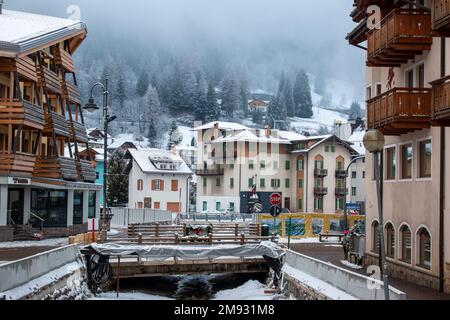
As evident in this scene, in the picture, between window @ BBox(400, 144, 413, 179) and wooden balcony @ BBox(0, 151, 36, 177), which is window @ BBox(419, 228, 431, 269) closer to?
window @ BBox(400, 144, 413, 179)

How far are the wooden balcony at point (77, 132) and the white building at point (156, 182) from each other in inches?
1270

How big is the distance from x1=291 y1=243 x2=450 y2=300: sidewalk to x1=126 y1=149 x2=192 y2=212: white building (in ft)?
156

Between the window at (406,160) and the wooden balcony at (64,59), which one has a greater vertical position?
the wooden balcony at (64,59)

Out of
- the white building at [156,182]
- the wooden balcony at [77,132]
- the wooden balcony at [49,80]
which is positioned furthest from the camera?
the white building at [156,182]

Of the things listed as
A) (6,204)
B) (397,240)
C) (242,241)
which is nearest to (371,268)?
(397,240)

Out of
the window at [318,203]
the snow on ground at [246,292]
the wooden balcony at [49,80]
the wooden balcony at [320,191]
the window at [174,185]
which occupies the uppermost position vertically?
the wooden balcony at [49,80]

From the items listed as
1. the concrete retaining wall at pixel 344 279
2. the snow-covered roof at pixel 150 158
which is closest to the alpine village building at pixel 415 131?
the concrete retaining wall at pixel 344 279

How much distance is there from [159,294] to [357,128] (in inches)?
4323

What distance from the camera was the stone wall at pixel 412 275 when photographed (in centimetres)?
2058

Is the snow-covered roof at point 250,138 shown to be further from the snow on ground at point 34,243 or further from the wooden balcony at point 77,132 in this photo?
the snow on ground at point 34,243

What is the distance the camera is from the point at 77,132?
163 ft

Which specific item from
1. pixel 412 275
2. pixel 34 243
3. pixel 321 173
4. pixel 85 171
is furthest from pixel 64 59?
pixel 321 173

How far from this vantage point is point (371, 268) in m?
23.2

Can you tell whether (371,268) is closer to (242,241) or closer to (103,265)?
(242,241)
